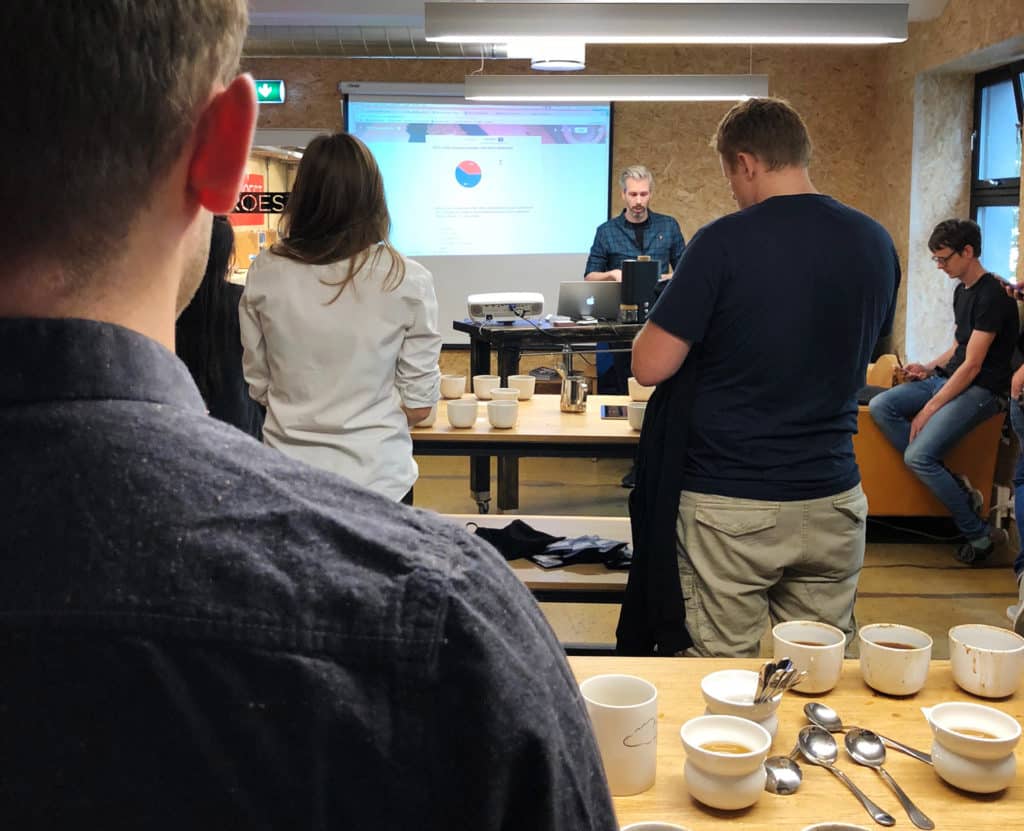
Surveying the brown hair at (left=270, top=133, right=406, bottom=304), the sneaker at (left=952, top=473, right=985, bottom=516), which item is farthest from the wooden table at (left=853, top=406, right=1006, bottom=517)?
the brown hair at (left=270, top=133, right=406, bottom=304)

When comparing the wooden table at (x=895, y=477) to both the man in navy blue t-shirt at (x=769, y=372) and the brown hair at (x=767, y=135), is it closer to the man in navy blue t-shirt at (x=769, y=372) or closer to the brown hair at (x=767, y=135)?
the man in navy blue t-shirt at (x=769, y=372)

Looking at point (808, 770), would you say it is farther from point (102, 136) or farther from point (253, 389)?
point (253, 389)

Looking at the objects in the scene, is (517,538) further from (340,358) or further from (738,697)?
(738,697)

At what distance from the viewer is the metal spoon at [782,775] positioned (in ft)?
3.95

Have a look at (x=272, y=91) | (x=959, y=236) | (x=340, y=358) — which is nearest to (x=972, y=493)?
(x=959, y=236)

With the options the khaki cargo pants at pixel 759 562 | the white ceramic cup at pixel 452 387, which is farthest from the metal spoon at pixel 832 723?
the white ceramic cup at pixel 452 387

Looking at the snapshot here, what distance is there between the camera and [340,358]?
234cm

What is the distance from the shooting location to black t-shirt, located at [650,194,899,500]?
7.22ft

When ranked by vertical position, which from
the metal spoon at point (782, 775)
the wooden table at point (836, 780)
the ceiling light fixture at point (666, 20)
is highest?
the ceiling light fixture at point (666, 20)

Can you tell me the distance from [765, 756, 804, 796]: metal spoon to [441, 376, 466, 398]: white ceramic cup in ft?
8.84

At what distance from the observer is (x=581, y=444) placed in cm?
344

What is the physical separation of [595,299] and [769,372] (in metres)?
3.29

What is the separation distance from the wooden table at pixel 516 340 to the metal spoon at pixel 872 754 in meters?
3.75

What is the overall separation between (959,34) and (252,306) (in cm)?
540
